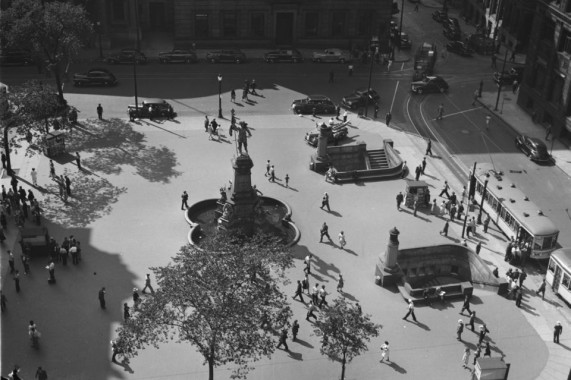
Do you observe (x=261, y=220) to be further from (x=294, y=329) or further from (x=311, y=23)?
(x=311, y=23)

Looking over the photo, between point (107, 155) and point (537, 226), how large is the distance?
34.4 meters

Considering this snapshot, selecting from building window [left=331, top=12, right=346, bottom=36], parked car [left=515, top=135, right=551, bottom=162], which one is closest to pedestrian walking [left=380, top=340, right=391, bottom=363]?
parked car [left=515, top=135, right=551, bottom=162]

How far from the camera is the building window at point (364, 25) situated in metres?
91.4

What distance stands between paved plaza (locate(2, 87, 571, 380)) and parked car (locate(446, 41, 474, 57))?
27.3 meters

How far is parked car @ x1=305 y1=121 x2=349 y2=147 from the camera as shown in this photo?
66625 millimetres

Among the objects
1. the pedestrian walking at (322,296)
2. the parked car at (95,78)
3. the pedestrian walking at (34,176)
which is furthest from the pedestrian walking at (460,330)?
the parked car at (95,78)

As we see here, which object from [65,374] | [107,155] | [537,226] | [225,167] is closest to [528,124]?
[537,226]

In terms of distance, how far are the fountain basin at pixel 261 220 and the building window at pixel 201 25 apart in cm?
3998

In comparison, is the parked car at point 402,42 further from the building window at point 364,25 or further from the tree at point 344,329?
the tree at point 344,329

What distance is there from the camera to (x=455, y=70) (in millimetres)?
89250

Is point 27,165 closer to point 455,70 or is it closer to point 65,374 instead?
point 65,374

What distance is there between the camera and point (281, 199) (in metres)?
57.4

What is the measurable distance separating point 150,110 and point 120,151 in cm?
787

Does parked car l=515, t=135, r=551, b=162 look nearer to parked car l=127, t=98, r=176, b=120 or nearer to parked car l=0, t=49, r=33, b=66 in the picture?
parked car l=127, t=98, r=176, b=120
